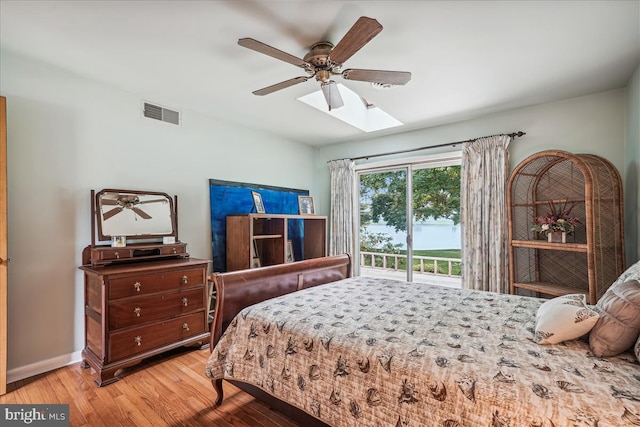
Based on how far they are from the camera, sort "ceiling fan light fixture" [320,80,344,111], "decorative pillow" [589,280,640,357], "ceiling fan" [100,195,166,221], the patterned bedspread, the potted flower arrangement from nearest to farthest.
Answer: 1. the patterned bedspread
2. "decorative pillow" [589,280,640,357]
3. "ceiling fan light fixture" [320,80,344,111]
4. "ceiling fan" [100,195,166,221]
5. the potted flower arrangement

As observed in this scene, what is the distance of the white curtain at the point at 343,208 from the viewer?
4.63m

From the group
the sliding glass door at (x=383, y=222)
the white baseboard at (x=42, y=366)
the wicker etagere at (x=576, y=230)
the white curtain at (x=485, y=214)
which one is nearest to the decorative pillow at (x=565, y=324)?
the wicker etagere at (x=576, y=230)

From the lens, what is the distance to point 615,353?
1270 millimetres

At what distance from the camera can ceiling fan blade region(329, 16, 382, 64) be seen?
153cm

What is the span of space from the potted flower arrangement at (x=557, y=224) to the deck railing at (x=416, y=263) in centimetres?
104

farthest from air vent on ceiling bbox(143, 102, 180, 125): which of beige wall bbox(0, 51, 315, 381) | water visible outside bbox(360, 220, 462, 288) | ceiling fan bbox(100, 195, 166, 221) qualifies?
water visible outside bbox(360, 220, 462, 288)

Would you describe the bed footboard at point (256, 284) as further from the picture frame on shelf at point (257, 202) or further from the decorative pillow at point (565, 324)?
the decorative pillow at point (565, 324)

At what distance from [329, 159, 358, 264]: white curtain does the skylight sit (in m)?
0.71

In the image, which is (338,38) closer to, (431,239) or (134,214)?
(134,214)

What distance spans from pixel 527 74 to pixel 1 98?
405 cm

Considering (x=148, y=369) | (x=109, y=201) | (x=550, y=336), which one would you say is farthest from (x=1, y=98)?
(x=550, y=336)

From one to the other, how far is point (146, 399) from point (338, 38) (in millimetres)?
2855

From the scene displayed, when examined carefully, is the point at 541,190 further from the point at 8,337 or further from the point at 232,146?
the point at 8,337

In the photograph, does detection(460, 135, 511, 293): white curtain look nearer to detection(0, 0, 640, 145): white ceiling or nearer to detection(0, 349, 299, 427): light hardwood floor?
detection(0, 0, 640, 145): white ceiling
